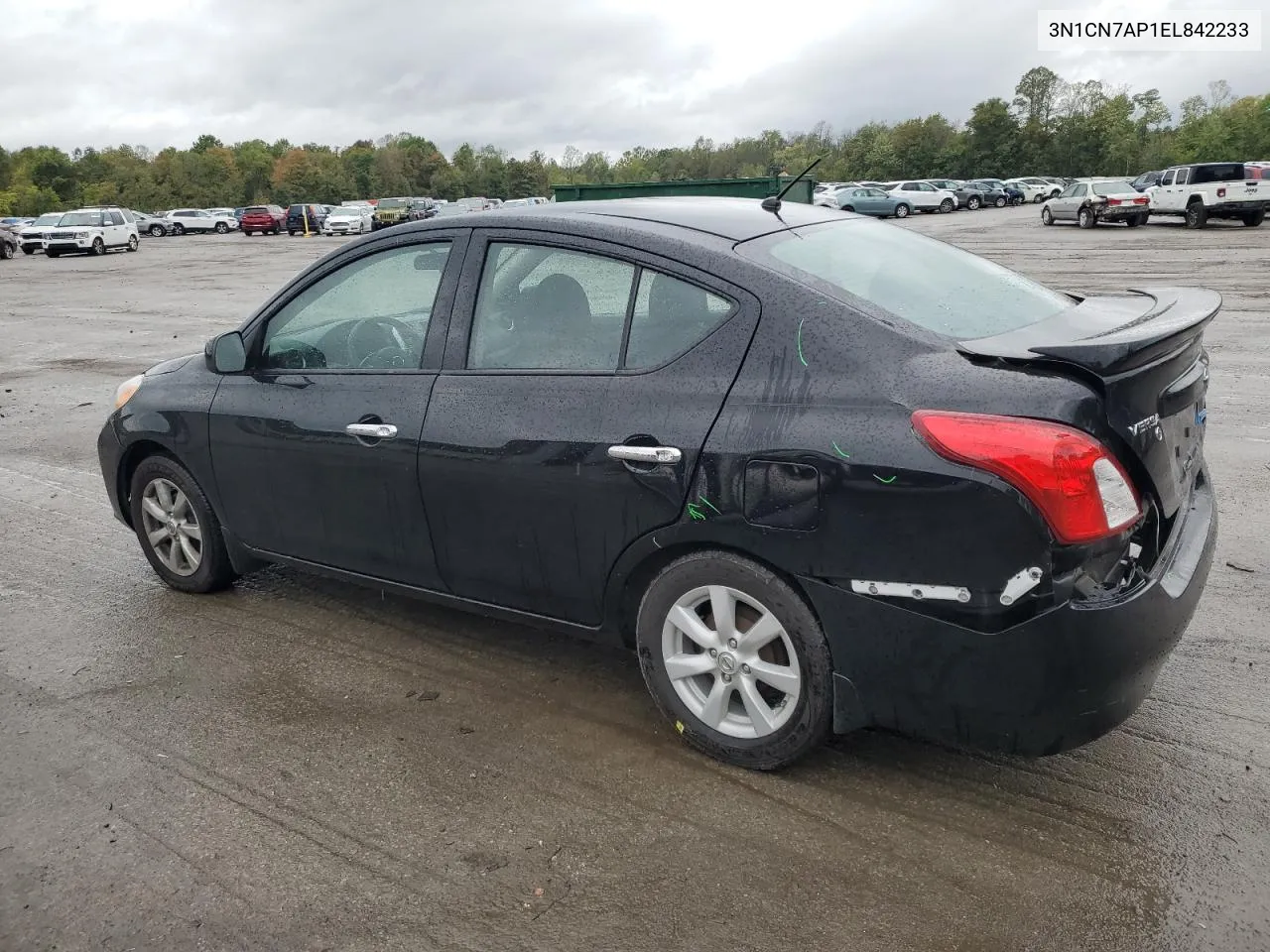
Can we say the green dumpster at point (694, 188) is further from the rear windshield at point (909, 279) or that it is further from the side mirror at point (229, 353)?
the rear windshield at point (909, 279)

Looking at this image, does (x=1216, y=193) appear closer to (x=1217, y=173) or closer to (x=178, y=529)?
(x=1217, y=173)

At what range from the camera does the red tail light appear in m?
2.63

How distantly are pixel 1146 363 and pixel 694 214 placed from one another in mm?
1586

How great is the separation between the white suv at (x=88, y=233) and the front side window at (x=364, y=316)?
138ft

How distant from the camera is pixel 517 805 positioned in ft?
10.5

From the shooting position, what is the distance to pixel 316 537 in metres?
4.25

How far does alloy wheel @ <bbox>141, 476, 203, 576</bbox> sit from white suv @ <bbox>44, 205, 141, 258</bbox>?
4121 cm

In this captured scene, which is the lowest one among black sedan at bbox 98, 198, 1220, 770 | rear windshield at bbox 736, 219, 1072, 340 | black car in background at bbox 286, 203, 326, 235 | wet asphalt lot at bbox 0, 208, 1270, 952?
wet asphalt lot at bbox 0, 208, 1270, 952

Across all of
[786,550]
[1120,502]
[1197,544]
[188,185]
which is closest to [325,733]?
[786,550]

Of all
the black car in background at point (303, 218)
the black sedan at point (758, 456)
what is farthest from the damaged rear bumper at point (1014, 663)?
the black car in background at point (303, 218)

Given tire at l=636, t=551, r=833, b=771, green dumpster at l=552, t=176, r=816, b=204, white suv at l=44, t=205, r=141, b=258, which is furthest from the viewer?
white suv at l=44, t=205, r=141, b=258

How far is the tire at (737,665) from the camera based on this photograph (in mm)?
3033

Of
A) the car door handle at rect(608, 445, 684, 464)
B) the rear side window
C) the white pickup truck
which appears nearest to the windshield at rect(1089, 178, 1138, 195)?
the white pickup truck

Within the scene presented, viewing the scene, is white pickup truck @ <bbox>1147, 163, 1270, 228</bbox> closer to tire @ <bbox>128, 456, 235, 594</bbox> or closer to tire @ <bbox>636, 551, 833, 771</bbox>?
tire @ <bbox>128, 456, 235, 594</bbox>
